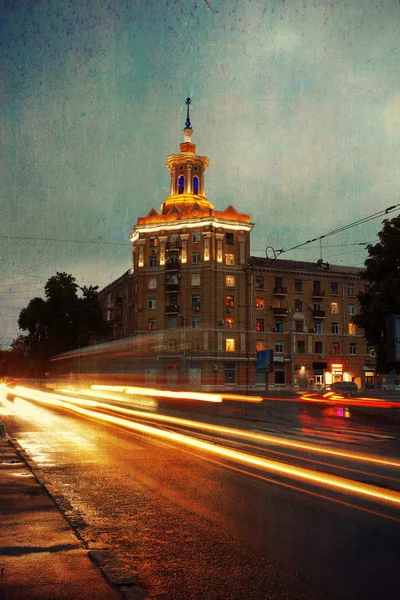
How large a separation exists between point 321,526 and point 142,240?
64444mm

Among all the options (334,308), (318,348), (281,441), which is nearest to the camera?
(281,441)

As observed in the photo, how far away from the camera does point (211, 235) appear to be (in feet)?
220

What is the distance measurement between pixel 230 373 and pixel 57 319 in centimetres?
2342

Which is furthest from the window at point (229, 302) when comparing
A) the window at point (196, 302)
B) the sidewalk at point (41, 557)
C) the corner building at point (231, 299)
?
the sidewalk at point (41, 557)

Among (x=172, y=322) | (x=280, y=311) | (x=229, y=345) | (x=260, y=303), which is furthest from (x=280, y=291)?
(x=172, y=322)

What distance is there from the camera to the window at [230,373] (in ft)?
217

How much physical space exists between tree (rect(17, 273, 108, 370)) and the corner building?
6439 mm

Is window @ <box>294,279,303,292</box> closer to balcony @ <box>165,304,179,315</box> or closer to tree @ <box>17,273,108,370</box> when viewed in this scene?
balcony @ <box>165,304,179,315</box>

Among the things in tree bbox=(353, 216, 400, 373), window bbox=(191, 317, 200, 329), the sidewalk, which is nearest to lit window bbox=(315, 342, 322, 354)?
window bbox=(191, 317, 200, 329)

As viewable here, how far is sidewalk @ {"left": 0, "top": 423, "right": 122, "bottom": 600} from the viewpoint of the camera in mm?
4574

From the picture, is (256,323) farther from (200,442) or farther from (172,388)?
(200,442)

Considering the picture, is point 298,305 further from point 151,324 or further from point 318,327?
point 151,324

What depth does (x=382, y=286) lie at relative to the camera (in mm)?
30234

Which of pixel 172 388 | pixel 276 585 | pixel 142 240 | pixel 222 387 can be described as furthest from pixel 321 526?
pixel 142 240
